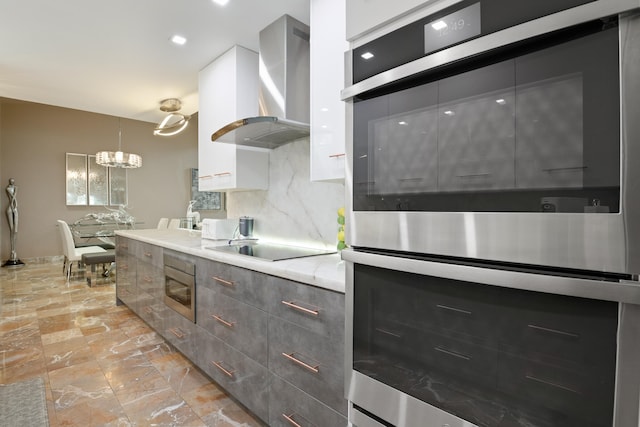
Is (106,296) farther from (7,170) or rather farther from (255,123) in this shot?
(7,170)

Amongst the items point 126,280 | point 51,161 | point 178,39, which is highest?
point 178,39

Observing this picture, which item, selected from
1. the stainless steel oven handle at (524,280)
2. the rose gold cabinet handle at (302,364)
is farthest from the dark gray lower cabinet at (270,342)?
the stainless steel oven handle at (524,280)

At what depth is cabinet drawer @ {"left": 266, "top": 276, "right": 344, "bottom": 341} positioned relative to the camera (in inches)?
47.7

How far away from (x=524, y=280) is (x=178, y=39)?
121 inches

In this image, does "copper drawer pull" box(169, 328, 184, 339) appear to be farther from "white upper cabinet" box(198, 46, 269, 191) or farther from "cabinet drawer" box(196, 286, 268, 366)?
"white upper cabinet" box(198, 46, 269, 191)

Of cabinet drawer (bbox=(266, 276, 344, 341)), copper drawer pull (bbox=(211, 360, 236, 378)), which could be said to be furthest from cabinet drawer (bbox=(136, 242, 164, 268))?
cabinet drawer (bbox=(266, 276, 344, 341))

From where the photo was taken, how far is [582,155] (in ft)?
2.04

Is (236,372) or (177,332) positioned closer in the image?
(236,372)

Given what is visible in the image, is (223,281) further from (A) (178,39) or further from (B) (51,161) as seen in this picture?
(B) (51,161)

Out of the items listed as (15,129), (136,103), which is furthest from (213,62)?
(15,129)

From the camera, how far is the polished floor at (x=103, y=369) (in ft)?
5.91

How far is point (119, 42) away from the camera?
2822 millimetres

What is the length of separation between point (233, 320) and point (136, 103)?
397 centimetres

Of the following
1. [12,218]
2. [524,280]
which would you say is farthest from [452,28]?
[12,218]
